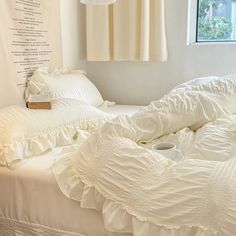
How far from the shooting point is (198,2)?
245 cm

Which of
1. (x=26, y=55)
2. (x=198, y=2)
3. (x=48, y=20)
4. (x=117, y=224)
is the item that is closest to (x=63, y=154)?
(x=117, y=224)

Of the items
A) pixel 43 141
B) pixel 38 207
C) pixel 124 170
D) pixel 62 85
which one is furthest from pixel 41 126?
pixel 62 85

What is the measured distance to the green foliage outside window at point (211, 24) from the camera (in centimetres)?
245

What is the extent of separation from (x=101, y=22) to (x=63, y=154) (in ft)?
5.01

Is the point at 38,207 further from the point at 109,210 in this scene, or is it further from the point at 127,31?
the point at 127,31

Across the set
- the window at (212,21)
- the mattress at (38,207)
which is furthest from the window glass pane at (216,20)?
the mattress at (38,207)

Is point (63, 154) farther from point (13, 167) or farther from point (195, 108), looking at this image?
point (195, 108)

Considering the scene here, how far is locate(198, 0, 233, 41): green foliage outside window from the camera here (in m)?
2.45

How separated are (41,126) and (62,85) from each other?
70 cm

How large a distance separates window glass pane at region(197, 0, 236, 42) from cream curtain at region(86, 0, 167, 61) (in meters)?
0.35

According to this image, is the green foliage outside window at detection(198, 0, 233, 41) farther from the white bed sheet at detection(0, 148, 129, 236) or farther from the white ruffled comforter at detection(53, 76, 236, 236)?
the white bed sheet at detection(0, 148, 129, 236)

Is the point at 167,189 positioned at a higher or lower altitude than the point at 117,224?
higher

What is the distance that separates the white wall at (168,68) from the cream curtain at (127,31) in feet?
0.33

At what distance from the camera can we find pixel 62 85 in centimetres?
198
